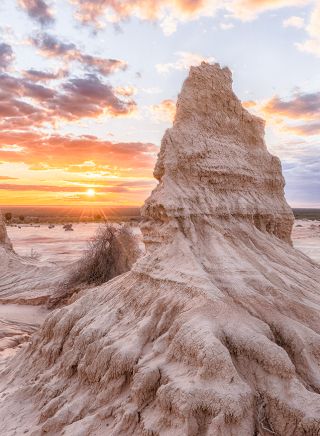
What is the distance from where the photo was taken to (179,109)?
7.71 metres

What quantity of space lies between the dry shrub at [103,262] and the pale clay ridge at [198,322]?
282 inches

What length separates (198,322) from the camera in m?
5.09

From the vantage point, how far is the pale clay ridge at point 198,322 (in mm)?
4406

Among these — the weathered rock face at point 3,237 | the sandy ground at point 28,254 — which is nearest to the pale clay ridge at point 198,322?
the sandy ground at point 28,254

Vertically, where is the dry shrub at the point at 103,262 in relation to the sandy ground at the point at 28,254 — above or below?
above

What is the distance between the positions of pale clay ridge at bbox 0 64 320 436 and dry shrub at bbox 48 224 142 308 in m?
7.17

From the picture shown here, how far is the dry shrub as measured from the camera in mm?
14992

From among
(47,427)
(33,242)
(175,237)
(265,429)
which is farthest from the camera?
(33,242)

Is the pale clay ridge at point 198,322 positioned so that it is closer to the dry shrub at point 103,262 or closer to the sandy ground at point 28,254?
the sandy ground at point 28,254

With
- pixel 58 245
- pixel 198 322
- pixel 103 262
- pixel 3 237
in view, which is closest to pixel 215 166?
pixel 198 322

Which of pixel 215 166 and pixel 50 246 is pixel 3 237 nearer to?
pixel 50 246

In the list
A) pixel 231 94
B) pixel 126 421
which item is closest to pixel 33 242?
pixel 231 94

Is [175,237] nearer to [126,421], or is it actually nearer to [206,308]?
[206,308]

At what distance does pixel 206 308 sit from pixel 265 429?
158 cm
